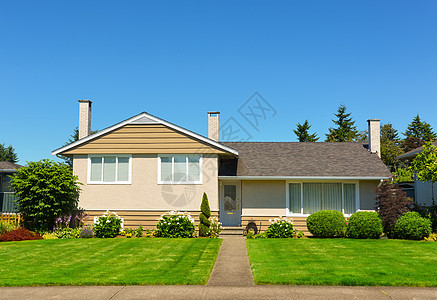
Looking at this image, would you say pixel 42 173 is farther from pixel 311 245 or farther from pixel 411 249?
pixel 411 249

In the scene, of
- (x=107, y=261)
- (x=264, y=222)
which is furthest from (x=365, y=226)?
(x=107, y=261)

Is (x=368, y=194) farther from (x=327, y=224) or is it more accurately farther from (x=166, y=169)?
(x=166, y=169)

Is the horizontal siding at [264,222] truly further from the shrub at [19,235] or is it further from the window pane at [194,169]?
the shrub at [19,235]

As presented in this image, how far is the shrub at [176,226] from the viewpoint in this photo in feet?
57.9

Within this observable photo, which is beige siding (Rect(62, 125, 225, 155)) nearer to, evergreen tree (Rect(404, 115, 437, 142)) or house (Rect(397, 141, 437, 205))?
house (Rect(397, 141, 437, 205))

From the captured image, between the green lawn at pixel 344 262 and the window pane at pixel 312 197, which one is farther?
the window pane at pixel 312 197

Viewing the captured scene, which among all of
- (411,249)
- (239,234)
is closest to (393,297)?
(411,249)

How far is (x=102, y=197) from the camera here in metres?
18.9

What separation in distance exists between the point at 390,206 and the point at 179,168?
933 cm

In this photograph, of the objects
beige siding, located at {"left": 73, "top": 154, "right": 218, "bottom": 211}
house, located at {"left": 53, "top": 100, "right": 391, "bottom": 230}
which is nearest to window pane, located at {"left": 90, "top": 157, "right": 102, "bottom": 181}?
house, located at {"left": 53, "top": 100, "right": 391, "bottom": 230}

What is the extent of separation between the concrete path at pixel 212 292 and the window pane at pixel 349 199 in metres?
11.1

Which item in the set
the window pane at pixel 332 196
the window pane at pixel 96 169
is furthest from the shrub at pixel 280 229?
the window pane at pixel 96 169

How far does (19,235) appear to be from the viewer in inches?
679

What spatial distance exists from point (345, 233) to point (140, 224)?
30.1 feet
